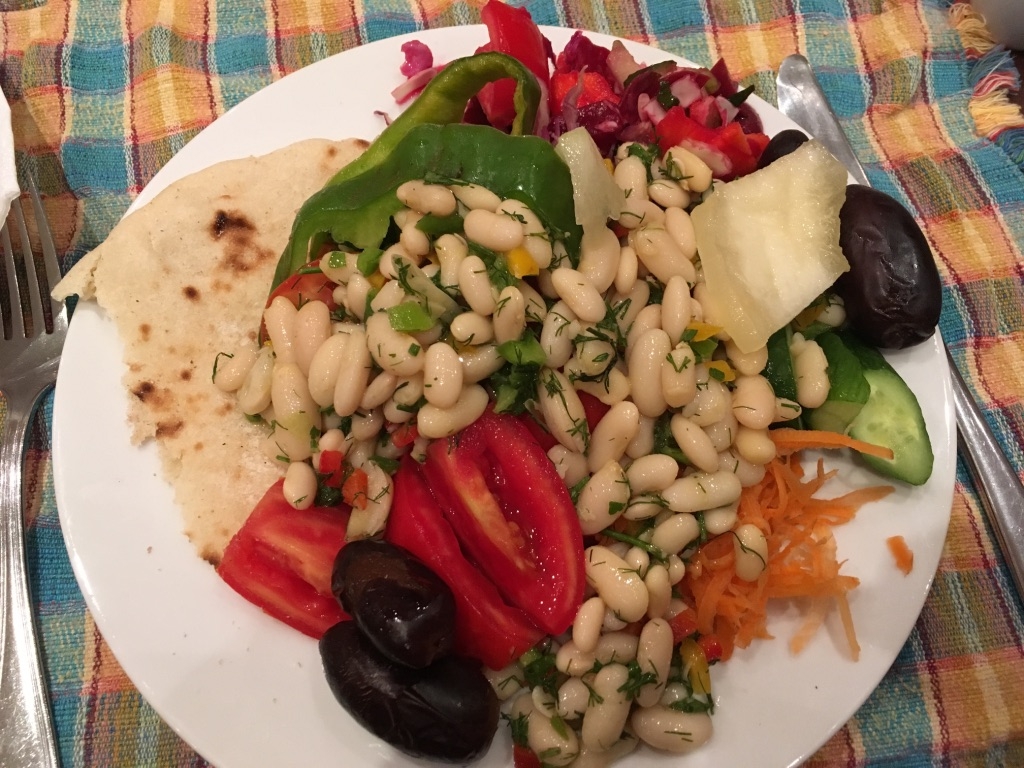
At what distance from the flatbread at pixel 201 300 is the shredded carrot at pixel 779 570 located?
1054 mm

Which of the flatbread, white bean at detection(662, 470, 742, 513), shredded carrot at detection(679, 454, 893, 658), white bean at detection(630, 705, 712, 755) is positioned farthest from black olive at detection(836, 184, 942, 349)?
the flatbread

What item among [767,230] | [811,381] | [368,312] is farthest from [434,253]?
[811,381]

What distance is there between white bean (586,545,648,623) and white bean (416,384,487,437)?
39 cm

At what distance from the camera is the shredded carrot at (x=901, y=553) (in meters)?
1.76

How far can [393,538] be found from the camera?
1.65 meters

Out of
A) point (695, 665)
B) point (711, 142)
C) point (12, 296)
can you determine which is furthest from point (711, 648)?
point (12, 296)

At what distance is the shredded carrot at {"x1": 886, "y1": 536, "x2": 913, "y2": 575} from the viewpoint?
69.4 inches

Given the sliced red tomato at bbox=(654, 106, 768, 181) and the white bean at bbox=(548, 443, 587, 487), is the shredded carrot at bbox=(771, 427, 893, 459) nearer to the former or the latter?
the white bean at bbox=(548, 443, 587, 487)

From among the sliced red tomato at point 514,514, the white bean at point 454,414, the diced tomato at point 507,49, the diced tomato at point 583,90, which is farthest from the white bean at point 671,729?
the diced tomato at point 583,90

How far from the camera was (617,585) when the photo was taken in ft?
5.08

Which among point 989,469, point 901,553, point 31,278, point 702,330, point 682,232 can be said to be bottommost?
point 989,469

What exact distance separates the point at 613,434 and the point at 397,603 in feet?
1.90

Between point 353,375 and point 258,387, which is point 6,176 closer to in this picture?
point 258,387

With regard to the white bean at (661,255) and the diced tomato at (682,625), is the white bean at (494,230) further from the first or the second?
the diced tomato at (682,625)
